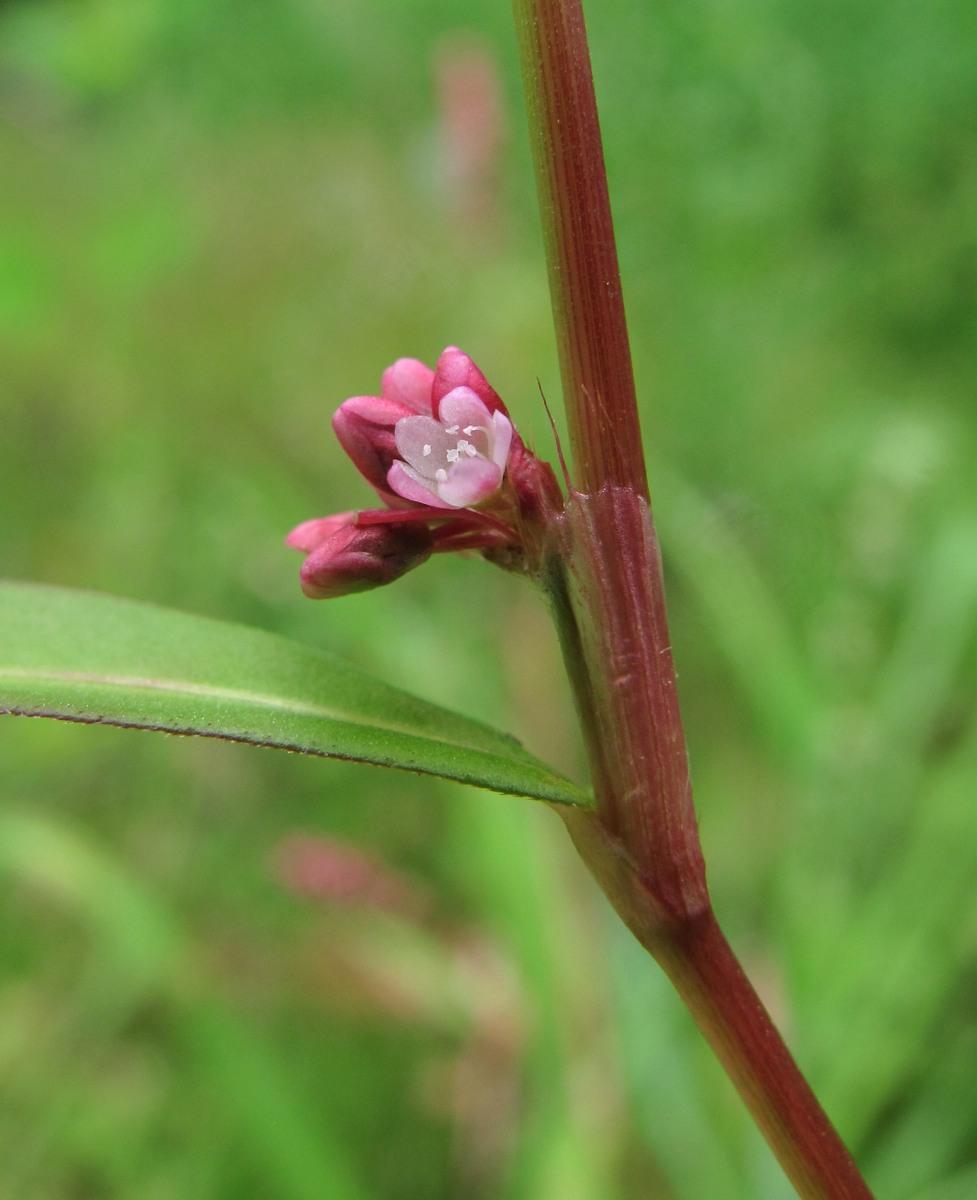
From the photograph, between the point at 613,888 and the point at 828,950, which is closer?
the point at 613,888

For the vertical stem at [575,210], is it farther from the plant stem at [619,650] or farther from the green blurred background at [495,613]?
the green blurred background at [495,613]

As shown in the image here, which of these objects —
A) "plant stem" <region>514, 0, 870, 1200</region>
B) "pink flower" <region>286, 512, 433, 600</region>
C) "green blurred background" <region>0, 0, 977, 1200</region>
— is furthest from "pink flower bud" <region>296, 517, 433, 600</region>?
"green blurred background" <region>0, 0, 977, 1200</region>

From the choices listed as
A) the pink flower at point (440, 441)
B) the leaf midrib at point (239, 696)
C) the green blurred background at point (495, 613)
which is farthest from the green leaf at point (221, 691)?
the green blurred background at point (495, 613)

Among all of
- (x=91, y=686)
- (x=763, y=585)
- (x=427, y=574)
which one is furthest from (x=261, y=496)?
(x=91, y=686)

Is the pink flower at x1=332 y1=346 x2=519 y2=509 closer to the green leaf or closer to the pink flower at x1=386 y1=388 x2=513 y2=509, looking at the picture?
the pink flower at x1=386 y1=388 x2=513 y2=509

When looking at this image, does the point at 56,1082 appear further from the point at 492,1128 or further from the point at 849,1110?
the point at 849,1110
